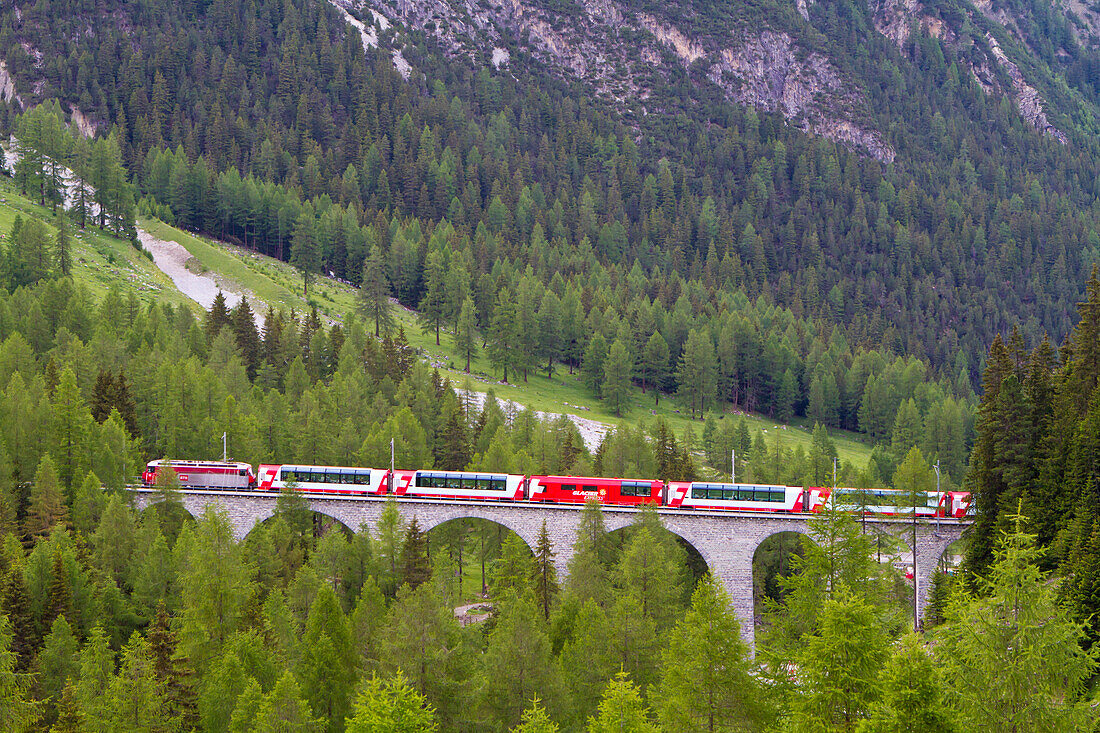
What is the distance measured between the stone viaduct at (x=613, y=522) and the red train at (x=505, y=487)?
1268 mm

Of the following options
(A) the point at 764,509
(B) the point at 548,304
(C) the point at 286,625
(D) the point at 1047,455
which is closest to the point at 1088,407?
(D) the point at 1047,455

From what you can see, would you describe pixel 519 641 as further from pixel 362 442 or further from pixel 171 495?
pixel 362 442

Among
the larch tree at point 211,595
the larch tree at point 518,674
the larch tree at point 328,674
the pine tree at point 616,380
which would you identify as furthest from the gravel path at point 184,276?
the larch tree at point 518,674

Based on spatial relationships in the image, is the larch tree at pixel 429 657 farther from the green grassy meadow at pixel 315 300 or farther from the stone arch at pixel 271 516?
the green grassy meadow at pixel 315 300

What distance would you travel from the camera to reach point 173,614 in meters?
68.6

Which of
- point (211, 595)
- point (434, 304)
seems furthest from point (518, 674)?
point (434, 304)

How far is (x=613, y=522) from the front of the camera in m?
78.2

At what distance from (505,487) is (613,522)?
8.17 meters

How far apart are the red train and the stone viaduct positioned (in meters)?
1.27

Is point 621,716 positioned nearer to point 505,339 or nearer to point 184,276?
point 505,339

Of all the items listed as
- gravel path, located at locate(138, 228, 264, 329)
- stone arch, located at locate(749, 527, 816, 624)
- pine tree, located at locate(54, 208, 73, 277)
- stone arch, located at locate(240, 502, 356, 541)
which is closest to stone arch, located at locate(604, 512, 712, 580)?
stone arch, located at locate(749, 527, 816, 624)

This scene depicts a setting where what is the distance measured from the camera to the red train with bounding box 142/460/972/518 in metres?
78.8

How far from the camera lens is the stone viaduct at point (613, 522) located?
3000 inches

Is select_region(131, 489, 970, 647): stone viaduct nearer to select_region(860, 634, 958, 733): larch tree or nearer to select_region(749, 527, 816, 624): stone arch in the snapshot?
select_region(749, 527, 816, 624): stone arch
